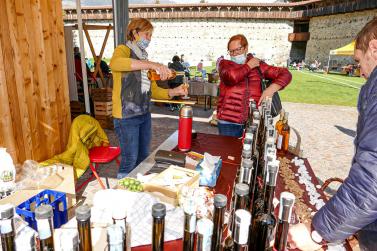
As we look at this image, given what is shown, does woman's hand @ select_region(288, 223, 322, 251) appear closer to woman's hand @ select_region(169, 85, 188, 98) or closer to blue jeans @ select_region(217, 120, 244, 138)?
woman's hand @ select_region(169, 85, 188, 98)

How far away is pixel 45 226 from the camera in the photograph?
2.91 feet

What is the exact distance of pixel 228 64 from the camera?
3227 mm

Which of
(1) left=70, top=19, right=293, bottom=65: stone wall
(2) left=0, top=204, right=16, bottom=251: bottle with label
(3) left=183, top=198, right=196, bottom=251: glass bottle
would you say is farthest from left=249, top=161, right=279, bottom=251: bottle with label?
(1) left=70, top=19, right=293, bottom=65: stone wall

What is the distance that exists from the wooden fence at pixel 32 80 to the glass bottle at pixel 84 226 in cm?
276

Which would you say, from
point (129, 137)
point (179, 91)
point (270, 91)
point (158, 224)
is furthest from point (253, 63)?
→ point (158, 224)

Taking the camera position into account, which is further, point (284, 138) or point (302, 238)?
point (284, 138)

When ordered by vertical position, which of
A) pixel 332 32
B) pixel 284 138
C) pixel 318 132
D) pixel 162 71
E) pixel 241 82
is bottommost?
pixel 318 132

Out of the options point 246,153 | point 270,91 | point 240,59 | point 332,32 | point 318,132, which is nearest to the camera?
point 246,153

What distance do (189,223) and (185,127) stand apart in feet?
5.08

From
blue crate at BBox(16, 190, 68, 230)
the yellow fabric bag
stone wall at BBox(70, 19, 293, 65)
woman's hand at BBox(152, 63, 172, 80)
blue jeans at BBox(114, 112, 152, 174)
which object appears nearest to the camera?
blue crate at BBox(16, 190, 68, 230)

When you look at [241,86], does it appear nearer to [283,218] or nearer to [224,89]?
[224,89]

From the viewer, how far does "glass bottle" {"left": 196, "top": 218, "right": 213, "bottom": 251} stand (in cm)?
87

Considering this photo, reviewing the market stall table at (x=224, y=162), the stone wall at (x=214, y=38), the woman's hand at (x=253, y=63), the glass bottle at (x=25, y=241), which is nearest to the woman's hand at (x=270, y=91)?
→ the woman's hand at (x=253, y=63)

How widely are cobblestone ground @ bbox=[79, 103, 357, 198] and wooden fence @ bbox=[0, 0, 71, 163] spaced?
1.16 metres
